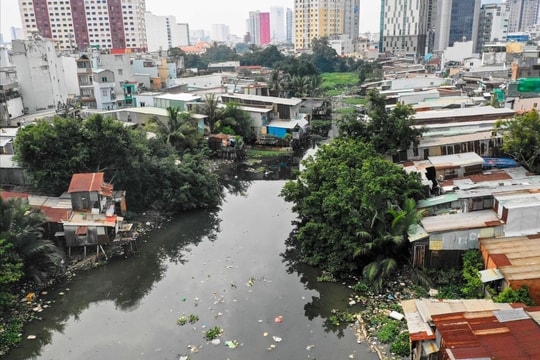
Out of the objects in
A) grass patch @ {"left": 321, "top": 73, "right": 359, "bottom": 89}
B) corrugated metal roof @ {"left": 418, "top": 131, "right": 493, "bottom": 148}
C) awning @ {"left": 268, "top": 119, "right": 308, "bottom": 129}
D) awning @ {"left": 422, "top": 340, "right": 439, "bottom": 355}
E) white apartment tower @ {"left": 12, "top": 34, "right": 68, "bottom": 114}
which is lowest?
awning @ {"left": 422, "top": 340, "right": 439, "bottom": 355}

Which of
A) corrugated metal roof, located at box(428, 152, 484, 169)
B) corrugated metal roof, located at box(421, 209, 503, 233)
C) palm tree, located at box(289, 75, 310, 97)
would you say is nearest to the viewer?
corrugated metal roof, located at box(421, 209, 503, 233)

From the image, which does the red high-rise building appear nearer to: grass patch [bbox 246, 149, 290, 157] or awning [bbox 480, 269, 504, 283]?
grass patch [bbox 246, 149, 290, 157]

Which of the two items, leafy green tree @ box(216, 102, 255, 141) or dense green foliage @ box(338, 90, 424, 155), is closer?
dense green foliage @ box(338, 90, 424, 155)

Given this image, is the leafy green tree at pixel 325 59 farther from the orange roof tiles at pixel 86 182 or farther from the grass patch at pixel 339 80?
the orange roof tiles at pixel 86 182

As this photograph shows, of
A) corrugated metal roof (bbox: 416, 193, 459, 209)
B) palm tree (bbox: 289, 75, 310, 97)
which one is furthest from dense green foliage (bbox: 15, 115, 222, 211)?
palm tree (bbox: 289, 75, 310, 97)

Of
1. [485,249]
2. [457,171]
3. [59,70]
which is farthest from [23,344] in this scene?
[59,70]

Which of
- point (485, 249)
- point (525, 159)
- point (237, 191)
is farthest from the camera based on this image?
point (237, 191)

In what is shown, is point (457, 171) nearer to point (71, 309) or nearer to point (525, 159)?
point (525, 159)

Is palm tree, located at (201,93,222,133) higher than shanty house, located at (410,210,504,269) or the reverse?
higher
